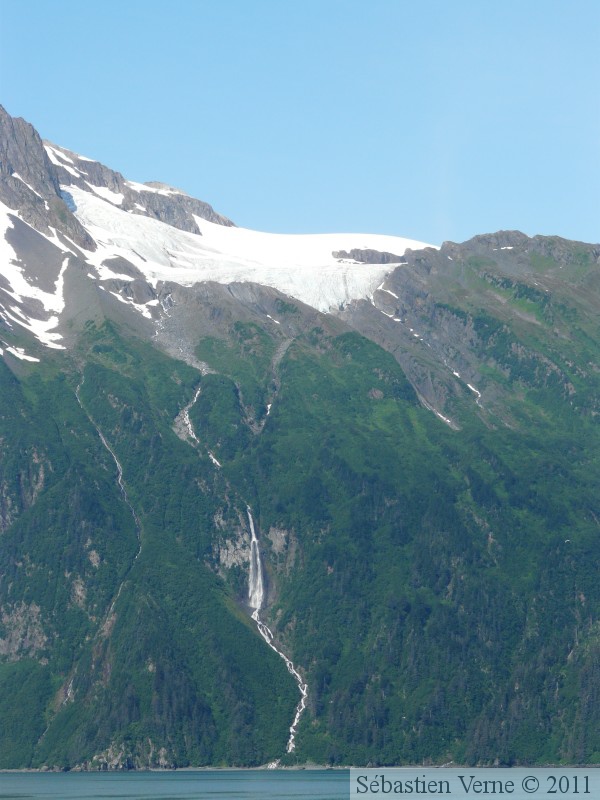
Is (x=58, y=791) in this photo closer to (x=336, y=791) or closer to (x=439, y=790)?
(x=336, y=791)

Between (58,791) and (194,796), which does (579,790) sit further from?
(58,791)

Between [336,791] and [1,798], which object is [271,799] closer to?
[336,791]

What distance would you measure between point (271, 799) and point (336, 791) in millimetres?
17384

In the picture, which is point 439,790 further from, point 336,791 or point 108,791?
A: point 108,791

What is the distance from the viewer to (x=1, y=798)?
183 meters

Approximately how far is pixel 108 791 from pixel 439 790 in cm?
4246

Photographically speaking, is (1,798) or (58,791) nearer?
(1,798)

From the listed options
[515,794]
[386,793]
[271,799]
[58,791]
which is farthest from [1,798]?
[515,794]

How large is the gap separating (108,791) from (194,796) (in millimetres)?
15453

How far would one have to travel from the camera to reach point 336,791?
651 feet

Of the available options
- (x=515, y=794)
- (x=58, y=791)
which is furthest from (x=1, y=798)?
Result: (x=515, y=794)

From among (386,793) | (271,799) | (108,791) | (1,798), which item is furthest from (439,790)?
(1,798)

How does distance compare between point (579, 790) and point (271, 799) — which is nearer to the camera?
point (271, 799)

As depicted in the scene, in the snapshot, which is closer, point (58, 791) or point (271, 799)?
point (271, 799)
